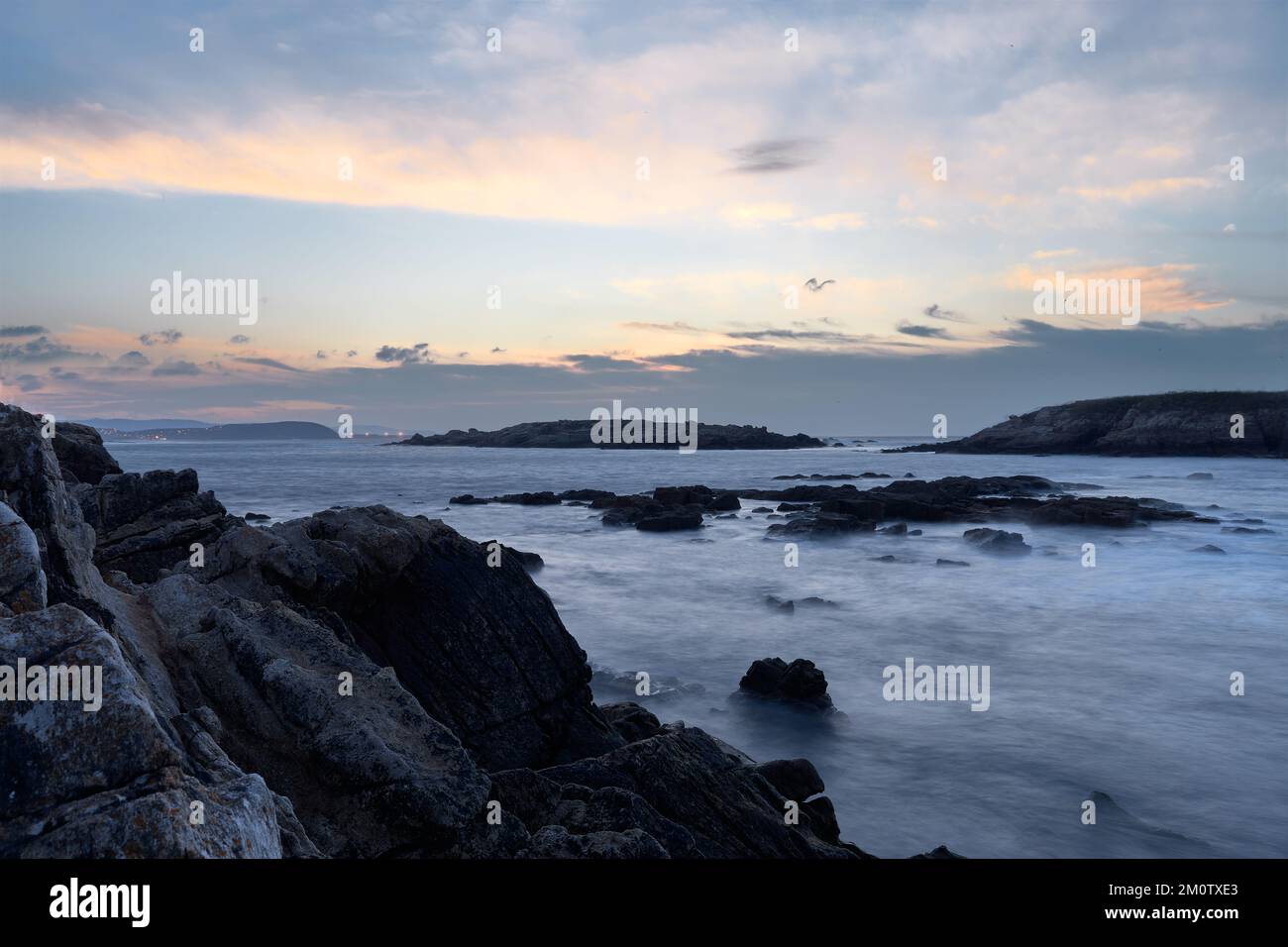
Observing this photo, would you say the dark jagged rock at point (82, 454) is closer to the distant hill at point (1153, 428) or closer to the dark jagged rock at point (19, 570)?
the dark jagged rock at point (19, 570)

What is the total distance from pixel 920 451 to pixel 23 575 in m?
175

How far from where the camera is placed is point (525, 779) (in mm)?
7066

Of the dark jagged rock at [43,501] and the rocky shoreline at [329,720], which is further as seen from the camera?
the dark jagged rock at [43,501]

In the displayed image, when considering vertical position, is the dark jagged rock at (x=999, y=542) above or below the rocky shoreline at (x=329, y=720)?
below

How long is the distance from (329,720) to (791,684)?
12.3m

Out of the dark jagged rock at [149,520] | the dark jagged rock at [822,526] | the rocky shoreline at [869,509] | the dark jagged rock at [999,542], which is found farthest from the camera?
the rocky shoreline at [869,509]

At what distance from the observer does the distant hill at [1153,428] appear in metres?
125

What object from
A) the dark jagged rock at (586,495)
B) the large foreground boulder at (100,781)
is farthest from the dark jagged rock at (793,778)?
the dark jagged rock at (586,495)

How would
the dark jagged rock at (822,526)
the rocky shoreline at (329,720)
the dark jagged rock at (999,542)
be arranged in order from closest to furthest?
the rocky shoreline at (329,720) < the dark jagged rock at (999,542) < the dark jagged rock at (822,526)

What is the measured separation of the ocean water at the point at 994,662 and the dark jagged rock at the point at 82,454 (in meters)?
16.4

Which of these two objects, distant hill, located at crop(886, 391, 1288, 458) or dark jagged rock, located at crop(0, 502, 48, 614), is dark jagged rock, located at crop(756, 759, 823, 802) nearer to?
dark jagged rock, located at crop(0, 502, 48, 614)

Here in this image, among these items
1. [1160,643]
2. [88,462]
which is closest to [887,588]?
[1160,643]

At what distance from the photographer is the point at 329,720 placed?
6637 mm
